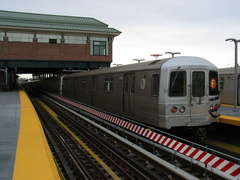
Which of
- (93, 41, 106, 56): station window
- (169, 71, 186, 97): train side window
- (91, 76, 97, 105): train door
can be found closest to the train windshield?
(169, 71, 186, 97): train side window

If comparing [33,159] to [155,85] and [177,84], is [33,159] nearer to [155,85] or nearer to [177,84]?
[155,85]

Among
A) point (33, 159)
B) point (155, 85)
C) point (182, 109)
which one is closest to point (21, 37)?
point (155, 85)

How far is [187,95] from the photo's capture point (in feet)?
29.5

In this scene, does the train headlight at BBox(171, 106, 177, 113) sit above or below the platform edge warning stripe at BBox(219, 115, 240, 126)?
above

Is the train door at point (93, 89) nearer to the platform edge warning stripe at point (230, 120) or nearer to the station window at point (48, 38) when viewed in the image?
the platform edge warning stripe at point (230, 120)

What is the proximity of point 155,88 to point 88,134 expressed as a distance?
375 centimetres

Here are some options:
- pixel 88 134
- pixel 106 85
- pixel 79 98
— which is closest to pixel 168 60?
pixel 88 134

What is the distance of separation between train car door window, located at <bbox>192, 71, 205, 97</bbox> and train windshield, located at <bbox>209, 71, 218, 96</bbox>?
15.1 inches

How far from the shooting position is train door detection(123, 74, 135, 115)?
1127 cm

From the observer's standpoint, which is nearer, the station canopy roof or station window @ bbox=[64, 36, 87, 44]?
the station canopy roof

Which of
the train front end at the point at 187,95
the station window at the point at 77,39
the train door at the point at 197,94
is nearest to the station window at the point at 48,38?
the station window at the point at 77,39

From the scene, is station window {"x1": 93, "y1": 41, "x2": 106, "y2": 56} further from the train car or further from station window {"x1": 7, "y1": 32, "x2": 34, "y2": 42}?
the train car

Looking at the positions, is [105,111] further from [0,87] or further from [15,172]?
[0,87]

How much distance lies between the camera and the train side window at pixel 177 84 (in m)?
8.87
